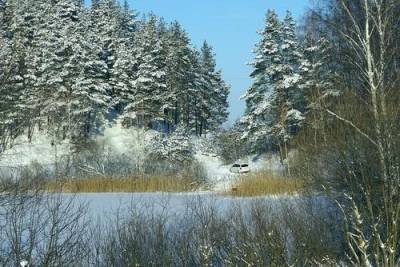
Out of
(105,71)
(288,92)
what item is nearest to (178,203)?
(288,92)

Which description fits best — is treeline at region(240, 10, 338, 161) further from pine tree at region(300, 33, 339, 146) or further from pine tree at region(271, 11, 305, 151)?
pine tree at region(300, 33, 339, 146)

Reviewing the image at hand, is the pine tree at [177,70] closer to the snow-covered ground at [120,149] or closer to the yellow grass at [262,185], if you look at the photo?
the snow-covered ground at [120,149]

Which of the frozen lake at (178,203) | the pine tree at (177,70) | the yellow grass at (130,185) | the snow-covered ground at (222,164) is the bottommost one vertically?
the frozen lake at (178,203)

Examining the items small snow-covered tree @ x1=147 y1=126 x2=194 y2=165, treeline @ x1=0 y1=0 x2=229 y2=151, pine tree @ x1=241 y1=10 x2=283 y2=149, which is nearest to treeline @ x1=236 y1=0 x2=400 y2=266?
pine tree @ x1=241 y1=10 x2=283 y2=149

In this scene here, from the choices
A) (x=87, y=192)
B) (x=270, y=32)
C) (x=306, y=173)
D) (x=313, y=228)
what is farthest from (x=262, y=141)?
(x=313, y=228)

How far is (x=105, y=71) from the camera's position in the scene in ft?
165

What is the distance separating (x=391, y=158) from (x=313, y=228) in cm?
160

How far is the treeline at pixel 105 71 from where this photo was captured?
46.2m

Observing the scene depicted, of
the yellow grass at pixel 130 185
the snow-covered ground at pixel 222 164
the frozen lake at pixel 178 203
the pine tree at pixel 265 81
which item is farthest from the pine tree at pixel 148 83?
the frozen lake at pixel 178 203

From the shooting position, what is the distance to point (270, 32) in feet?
133

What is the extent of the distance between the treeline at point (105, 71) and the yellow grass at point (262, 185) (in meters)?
26.8

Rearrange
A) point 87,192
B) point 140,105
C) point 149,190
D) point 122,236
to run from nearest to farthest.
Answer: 1. point 122,236
2. point 149,190
3. point 87,192
4. point 140,105

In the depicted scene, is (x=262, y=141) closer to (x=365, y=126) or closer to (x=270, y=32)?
(x=270, y=32)

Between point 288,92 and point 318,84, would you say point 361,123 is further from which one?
point 288,92
